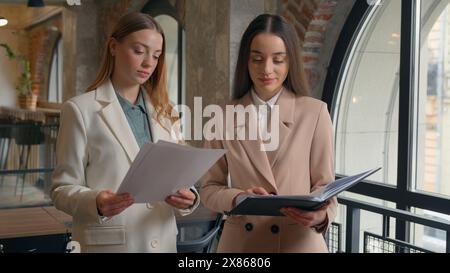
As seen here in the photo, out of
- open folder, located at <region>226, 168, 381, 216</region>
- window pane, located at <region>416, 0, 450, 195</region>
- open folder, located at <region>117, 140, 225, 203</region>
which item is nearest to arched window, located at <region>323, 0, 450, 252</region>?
window pane, located at <region>416, 0, 450, 195</region>

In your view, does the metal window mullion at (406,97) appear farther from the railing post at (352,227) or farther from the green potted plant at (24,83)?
the green potted plant at (24,83)

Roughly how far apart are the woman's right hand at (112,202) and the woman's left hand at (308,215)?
25 cm

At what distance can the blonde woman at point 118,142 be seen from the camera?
0.96 meters

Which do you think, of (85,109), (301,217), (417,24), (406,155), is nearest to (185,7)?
(417,24)

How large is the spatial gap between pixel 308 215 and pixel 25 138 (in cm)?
243

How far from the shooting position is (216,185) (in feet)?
3.40

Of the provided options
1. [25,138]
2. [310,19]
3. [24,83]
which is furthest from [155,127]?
[25,138]

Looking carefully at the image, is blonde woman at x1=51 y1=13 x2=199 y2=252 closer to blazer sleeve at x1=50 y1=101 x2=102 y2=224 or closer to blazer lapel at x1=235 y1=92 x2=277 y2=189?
blazer sleeve at x1=50 y1=101 x2=102 y2=224

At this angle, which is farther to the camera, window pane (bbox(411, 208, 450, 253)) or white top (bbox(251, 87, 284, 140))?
window pane (bbox(411, 208, 450, 253))

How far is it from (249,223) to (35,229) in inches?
31.5

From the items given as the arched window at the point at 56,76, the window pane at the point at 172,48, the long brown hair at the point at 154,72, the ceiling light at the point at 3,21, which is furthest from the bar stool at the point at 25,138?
the long brown hair at the point at 154,72

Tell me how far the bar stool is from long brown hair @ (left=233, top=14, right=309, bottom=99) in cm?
176

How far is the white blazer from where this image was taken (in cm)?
96

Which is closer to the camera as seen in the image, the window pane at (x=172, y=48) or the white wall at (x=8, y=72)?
the window pane at (x=172, y=48)
